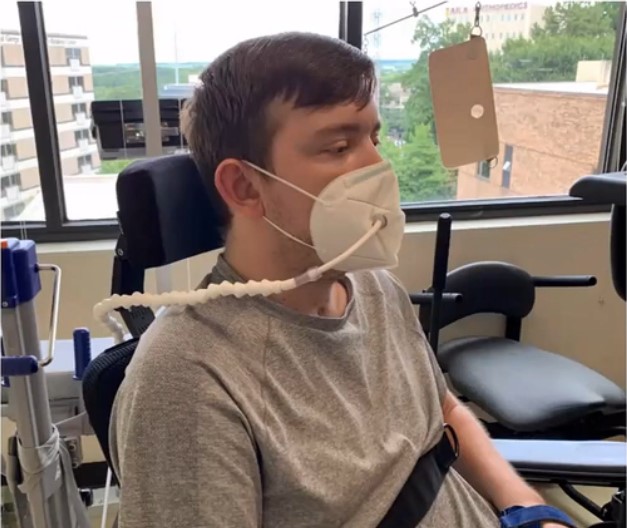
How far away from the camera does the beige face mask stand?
0.91m

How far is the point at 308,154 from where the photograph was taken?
0.89 meters

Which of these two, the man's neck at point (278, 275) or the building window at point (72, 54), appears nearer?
the man's neck at point (278, 275)

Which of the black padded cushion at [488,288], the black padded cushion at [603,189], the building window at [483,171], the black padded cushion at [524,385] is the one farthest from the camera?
the building window at [483,171]

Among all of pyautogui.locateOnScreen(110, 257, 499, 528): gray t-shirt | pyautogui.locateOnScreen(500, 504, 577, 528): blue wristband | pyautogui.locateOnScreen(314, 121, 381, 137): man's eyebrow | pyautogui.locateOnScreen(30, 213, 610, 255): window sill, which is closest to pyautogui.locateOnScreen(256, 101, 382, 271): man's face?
pyautogui.locateOnScreen(314, 121, 381, 137): man's eyebrow

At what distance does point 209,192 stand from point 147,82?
1.16 ft

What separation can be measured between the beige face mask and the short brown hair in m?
0.06

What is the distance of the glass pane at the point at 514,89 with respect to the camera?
212 cm

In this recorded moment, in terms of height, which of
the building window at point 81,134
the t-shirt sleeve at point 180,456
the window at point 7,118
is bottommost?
the t-shirt sleeve at point 180,456

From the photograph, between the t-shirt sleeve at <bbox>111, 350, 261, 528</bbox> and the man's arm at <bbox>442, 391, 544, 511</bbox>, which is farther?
the man's arm at <bbox>442, 391, 544, 511</bbox>

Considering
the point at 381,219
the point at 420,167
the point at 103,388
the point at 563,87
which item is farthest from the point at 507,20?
the point at 103,388

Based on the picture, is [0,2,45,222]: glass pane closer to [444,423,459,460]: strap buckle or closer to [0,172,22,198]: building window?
[0,172,22,198]: building window

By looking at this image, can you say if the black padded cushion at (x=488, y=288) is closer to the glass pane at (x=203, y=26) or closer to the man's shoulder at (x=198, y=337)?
the glass pane at (x=203, y=26)

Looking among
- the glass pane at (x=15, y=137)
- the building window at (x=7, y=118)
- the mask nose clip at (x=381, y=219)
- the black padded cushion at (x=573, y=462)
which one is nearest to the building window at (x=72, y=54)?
the glass pane at (x=15, y=137)

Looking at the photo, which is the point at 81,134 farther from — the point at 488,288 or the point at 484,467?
the point at 484,467
